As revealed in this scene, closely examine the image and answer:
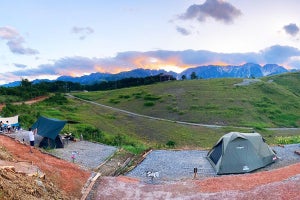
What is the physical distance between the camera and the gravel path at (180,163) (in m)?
24.9

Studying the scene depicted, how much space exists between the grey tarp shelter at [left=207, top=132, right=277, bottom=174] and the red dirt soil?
423 inches

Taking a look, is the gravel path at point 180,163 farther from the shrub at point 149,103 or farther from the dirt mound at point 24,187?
the shrub at point 149,103

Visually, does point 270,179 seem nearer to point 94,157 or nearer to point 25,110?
point 94,157

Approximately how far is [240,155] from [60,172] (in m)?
14.4

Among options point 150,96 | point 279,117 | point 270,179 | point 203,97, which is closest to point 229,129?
point 279,117

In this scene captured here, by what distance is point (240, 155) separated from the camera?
27.2 m

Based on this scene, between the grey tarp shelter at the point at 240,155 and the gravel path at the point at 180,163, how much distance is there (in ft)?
2.02

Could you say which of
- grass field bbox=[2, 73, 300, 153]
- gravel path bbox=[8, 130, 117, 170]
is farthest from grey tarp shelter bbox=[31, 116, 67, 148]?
grass field bbox=[2, 73, 300, 153]

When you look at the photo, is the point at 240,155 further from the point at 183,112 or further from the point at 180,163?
the point at 183,112

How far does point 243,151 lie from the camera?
27547 millimetres

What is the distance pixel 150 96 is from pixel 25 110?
49.2 meters

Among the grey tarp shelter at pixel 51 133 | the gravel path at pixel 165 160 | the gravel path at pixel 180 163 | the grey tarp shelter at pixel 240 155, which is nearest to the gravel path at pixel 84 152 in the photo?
the gravel path at pixel 165 160

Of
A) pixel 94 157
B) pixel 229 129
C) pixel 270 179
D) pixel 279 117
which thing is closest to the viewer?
pixel 270 179

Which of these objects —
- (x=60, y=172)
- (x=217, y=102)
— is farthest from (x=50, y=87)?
(x=60, y=172)
